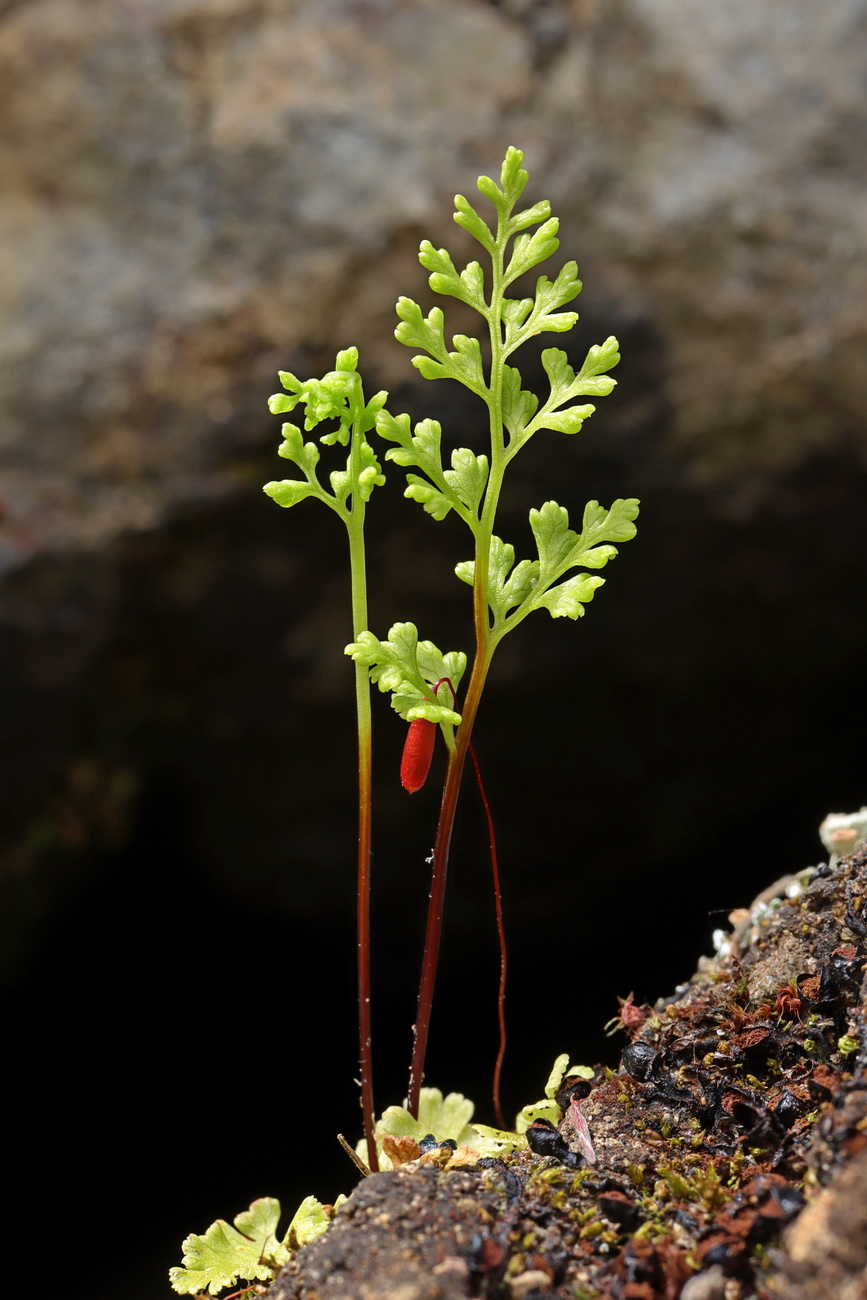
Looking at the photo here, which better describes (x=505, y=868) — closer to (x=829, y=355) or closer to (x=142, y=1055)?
(x=142, y=1055)

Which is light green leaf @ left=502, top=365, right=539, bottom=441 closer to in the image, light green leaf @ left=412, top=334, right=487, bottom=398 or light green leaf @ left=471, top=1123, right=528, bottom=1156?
light green leaf @ left=412, top=334, right=487, bottom=398

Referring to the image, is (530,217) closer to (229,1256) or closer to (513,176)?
(513,176)

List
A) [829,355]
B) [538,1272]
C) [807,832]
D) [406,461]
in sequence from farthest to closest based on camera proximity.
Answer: [807,832], [829,355], [406,461], [538,1272]

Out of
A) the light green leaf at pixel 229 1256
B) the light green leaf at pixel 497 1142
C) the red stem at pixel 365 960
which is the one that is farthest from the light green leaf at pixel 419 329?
the light green leaf at pixel 229 1256

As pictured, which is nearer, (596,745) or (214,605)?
(214,605)

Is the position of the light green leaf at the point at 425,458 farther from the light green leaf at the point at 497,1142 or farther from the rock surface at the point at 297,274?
the rock surface at the point at 297,274

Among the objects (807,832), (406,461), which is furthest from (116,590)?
(807,832)
